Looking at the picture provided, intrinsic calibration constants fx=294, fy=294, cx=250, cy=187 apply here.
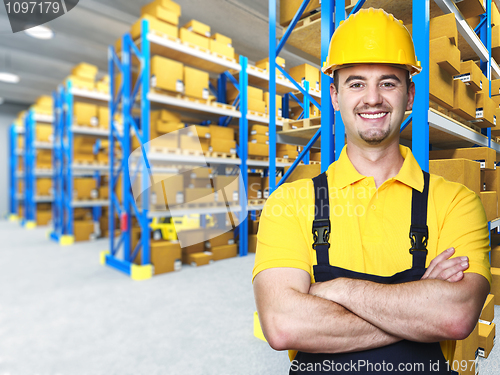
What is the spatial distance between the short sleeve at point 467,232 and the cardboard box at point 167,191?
3.83 m

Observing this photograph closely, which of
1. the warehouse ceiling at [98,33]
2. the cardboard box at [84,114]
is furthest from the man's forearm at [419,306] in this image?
the cardboard box at [84,114]

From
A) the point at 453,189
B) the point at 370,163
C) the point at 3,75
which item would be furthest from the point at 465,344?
the point at 3,75

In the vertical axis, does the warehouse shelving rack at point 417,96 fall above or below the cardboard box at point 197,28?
below

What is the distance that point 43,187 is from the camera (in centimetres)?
866

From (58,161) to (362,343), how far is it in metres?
8.04

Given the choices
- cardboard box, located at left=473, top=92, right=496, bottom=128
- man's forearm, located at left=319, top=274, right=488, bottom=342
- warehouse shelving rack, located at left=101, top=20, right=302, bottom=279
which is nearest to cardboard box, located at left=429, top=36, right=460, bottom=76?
cardboard box, located at left=473, top=92, right=496, bottom=128

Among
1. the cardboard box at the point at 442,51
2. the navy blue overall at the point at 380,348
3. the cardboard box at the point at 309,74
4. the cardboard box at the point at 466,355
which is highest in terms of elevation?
the cardboard box at the point at 309,74

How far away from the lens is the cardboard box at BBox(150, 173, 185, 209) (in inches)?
170

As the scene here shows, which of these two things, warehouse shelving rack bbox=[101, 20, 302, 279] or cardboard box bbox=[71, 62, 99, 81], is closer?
warehouse shelving rack bbox=[101, 20, 302, 279]

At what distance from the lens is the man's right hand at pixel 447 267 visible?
99 centimetres

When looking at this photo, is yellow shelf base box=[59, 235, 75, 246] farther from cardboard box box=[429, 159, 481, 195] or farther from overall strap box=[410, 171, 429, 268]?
overall strap box=[410, 171, 429, 268]

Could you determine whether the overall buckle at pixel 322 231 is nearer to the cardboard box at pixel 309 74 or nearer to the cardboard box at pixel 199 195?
the cardboard box at pixel 309 74

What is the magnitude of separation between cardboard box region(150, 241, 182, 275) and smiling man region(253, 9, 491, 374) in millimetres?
3423

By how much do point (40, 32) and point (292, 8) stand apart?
21.1 feet
